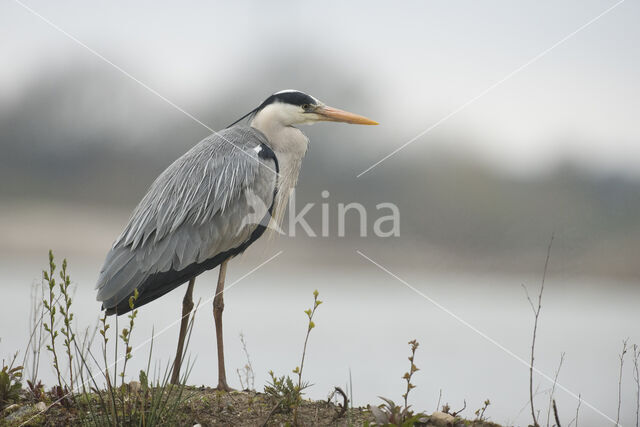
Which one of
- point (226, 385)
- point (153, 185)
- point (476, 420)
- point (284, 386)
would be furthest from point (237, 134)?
point (476, 420)

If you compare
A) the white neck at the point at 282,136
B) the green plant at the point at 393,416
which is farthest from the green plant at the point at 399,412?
the white neck at the point at 282,136

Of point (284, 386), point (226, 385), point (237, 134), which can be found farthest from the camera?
point (237, 134)

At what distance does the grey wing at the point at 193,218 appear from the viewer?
15.0ft

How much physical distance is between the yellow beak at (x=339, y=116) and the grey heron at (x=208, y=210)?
37 mm

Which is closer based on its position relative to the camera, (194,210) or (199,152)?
(194,210)

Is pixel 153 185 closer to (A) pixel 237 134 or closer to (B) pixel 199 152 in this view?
(B) pixel 199 152

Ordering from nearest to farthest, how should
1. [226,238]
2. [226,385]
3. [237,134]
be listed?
[226,385]
[226,238]
[237,134]

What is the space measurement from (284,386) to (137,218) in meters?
2.13

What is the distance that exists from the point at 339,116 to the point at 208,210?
65.2 inches

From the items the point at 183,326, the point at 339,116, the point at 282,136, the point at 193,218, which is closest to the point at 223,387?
the point at 183,326

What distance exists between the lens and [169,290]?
4645mm

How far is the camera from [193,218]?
4.90m

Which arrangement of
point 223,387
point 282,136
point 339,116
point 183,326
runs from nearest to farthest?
1. point 223,387
2. point 183,326
3. point 282,136
4. point 339,116

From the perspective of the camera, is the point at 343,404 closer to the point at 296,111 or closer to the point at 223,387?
the point at 223,387
